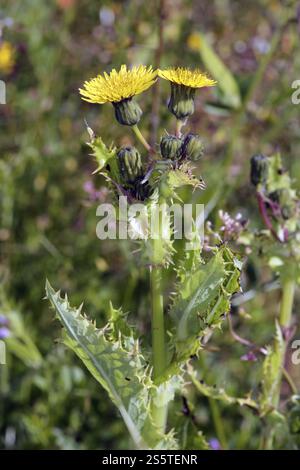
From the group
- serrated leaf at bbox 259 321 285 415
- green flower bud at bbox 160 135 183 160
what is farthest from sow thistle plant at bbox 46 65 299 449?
serrated leaf at bbox 259 321 285 415

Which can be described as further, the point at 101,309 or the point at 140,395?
the point at 101,309

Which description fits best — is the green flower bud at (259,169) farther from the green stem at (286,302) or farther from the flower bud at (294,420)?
the flower bud at (294,420)

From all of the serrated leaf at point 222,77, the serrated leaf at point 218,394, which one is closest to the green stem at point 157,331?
the serrated leaf at point 218,394

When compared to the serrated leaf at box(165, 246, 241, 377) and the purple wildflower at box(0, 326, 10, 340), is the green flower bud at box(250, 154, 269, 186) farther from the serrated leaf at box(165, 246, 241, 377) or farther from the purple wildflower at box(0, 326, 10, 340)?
the purple wildflower at box(0, 326, 10, 340)

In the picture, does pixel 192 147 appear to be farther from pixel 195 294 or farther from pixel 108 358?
pixel 108 358
